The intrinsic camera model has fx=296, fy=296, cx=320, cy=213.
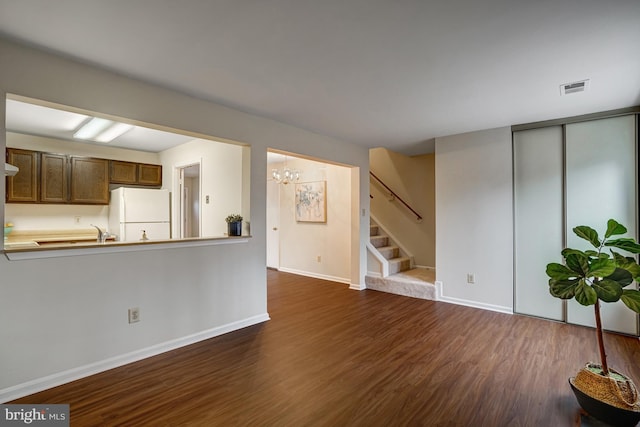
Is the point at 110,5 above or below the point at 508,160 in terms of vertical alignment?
above

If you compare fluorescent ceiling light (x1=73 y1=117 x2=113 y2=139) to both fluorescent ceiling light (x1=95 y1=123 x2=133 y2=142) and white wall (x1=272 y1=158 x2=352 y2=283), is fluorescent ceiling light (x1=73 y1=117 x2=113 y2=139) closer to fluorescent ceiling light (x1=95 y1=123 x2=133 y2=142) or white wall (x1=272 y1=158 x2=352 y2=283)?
fluorescent ceiling light (x1=95 y1=123 x2=133 y2=142)

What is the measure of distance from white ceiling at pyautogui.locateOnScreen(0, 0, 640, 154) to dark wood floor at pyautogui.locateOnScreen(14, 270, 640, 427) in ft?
8.02

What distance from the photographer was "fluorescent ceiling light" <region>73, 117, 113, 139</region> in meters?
3.78

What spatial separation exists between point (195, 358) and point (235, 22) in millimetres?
2683

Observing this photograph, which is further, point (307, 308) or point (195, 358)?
point (307, 308)

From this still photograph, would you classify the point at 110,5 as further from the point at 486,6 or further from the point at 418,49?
the point at 486,6

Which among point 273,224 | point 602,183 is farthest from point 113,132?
point 602,183

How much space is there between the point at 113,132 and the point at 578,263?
211 inches

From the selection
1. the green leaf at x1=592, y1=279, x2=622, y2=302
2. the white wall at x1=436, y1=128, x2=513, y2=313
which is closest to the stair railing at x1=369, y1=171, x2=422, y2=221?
the white wall at x1=436, y1=128, x2=513, y2=313

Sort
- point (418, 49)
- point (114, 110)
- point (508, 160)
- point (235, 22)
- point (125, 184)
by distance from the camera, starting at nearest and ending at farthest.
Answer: point (235, 22) < point (418, 49) < point (114, 110) < point (508, 160) < point (125, 184)

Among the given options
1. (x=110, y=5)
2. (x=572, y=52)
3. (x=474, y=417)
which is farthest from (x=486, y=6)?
(x=474, y=417)

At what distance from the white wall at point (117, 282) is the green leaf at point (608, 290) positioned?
302 centimetres

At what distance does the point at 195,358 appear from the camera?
8.74ft

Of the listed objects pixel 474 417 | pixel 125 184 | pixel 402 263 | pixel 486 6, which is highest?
pixel 486 6
